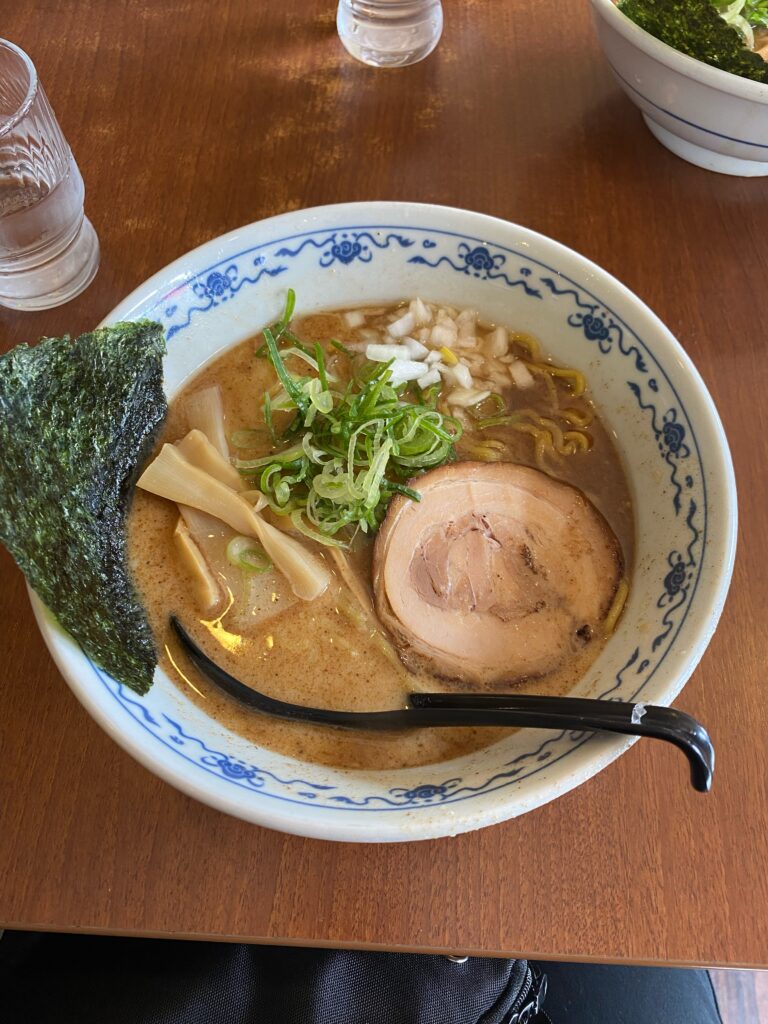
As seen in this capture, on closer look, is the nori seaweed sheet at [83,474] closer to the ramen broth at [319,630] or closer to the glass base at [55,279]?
the ramen broth at [319,630]

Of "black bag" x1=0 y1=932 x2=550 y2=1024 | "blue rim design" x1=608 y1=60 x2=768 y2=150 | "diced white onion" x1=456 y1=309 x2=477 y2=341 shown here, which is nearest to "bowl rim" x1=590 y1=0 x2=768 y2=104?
"blue rim design" x1=608 y1=60 x2=768 y2=150

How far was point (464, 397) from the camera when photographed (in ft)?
4.22

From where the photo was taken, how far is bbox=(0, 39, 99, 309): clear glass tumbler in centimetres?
137

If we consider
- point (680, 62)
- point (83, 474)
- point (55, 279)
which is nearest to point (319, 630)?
point (83, 474)

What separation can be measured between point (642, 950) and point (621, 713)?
1.02ft

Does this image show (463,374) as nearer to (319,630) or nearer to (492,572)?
(492,572)

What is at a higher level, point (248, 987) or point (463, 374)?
point (463, 374)

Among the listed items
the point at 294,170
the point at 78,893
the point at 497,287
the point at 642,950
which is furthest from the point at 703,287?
the point at 78,893

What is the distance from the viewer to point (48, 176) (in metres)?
1.43

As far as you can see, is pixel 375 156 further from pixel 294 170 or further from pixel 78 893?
pixel 78 893

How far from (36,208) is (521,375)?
0.84 meters

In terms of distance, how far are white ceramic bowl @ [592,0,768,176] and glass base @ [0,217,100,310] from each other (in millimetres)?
976

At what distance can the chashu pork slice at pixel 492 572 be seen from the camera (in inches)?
43.1

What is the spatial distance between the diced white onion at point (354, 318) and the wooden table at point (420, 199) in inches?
13.9
